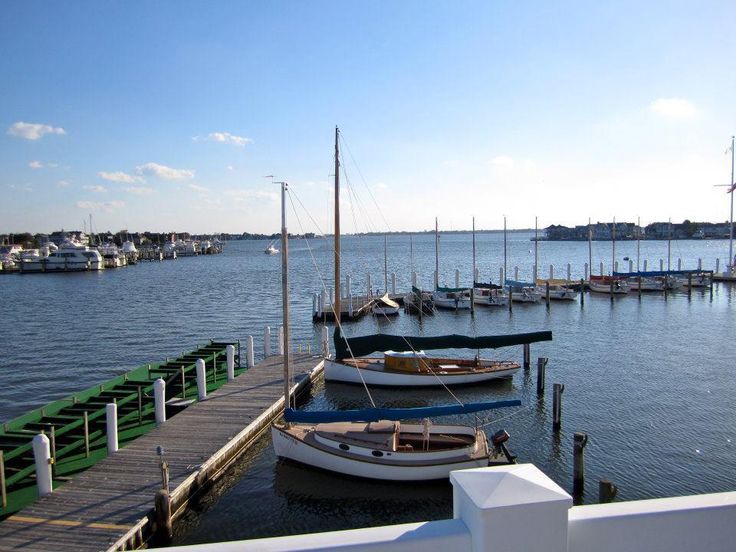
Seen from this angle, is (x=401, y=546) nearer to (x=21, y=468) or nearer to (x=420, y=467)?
(x=420, y=467)

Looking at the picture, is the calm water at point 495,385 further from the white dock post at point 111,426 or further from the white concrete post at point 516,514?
the white concrete post at point 516,514

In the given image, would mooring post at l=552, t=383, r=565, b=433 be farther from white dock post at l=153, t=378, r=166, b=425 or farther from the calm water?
white dock post at l=153, t=378, r=166, b=425

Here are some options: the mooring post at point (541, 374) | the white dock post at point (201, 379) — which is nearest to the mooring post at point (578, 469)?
the mooring post at point (541, 374)

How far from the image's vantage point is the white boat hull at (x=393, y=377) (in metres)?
25.5

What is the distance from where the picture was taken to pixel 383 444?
16.3m

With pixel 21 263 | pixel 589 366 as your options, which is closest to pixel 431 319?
pixel 589 366

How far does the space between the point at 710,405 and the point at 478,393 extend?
9.56 meters

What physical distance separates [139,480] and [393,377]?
13.5 m

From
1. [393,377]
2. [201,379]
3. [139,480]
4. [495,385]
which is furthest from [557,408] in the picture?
[139,480]

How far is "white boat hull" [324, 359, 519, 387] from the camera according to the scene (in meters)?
25.5

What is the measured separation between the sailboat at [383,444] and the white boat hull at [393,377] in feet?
25.4

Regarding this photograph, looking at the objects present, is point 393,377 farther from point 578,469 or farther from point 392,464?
point 578,469

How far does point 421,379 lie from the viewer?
25.5 m

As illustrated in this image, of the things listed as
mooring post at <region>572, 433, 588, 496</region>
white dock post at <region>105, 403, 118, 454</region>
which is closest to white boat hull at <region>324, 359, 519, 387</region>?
mooring post at <region>572, 433, 588, 496</region>
